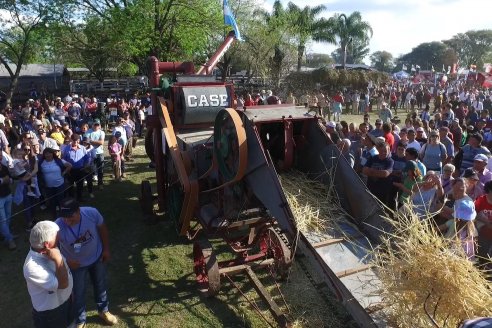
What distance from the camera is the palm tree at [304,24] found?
34781 mm

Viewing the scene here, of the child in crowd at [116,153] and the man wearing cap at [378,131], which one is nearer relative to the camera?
the man wearing cap at [378,131]

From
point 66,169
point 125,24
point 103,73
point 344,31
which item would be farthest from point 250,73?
point 66,169

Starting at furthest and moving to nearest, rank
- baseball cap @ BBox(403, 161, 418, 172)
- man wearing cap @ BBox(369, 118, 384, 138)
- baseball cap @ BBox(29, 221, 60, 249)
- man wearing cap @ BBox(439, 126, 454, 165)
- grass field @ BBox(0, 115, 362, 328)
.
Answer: man wearing cap @ BBox(369, 118, 384, 138) < man wearing cap @ BBox(439, 126, 454, 165) < baseball cap @ BBox(403, 161, 418, 172) < grass field @ BBox(0, 115, 362, 328) < baseball cap @ BBox(29, 221, 60, 249)

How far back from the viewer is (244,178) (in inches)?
183

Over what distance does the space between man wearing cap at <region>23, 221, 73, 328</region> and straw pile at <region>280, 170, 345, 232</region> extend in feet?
7.85

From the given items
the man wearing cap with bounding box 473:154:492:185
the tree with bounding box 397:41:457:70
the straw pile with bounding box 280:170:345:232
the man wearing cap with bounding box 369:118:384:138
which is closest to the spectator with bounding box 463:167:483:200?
the man wearing cap with bounding box 473:154:492:185

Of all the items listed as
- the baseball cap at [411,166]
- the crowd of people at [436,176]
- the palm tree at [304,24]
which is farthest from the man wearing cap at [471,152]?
the palm tree at [304,24]

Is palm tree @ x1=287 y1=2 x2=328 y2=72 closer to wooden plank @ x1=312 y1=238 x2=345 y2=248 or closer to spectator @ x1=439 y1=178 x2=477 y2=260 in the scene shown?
spectator @ x1=439 y1=178 x2=477 y2=260

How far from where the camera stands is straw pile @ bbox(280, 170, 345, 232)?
4.24m

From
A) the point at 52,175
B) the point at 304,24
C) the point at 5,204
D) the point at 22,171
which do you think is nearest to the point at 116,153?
the point at 52,175

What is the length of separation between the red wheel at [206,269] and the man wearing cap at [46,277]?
191cm

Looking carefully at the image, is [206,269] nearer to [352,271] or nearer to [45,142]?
[352,271]

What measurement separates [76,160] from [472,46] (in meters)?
95.5

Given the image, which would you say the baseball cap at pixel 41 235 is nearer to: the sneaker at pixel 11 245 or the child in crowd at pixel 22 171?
the sneaker at pixel 11 245
